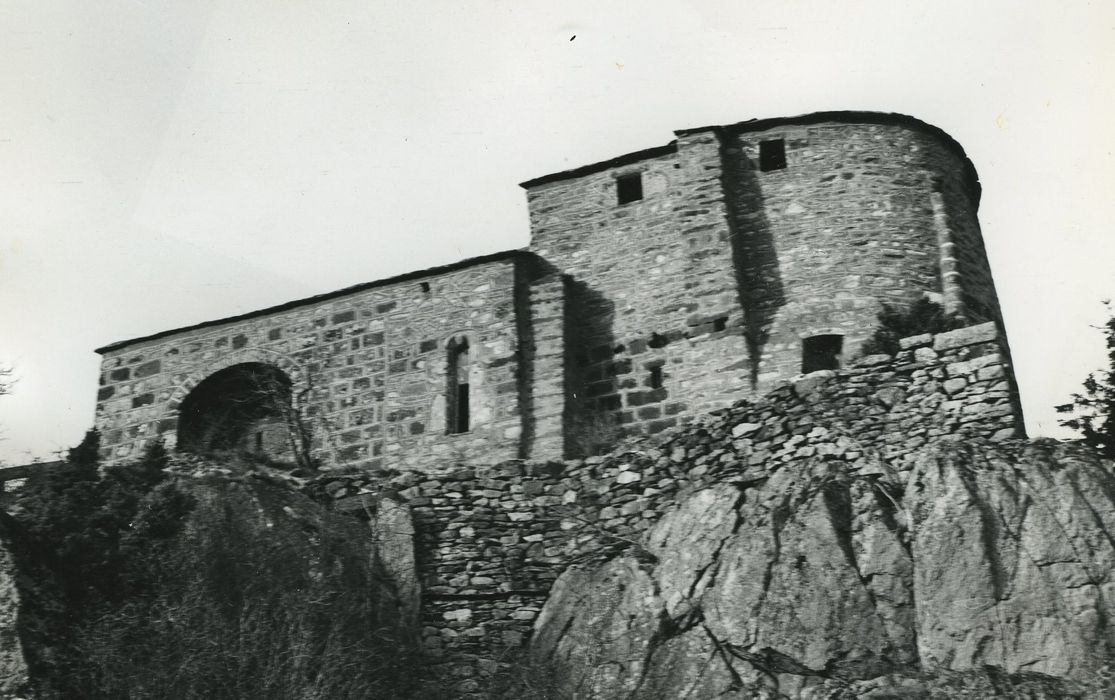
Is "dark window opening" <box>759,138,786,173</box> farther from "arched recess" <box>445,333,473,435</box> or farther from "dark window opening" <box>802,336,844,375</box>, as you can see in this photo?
"arched recess" <box>445,333,473,435</box>

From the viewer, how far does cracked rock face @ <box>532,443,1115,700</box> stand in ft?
41.7

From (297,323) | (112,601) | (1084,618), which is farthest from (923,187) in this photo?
(112,601)

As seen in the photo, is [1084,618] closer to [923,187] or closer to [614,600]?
[614,600]

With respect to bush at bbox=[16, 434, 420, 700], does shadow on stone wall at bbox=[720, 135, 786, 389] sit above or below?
above

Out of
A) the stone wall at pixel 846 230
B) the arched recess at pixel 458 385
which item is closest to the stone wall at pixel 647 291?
the stone wall at pixel 846 230

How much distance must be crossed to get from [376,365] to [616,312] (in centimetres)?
375

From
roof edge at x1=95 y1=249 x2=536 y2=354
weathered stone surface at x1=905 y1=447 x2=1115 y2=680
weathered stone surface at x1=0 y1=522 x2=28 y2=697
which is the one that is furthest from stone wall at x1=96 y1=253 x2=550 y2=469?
weathered stone surface at x1=905 y1=447 x2=1115 y2=680

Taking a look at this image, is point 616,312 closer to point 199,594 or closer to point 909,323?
point 909,323

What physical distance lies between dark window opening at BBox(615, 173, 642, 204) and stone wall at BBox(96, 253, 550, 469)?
1.89m

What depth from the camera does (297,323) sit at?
1988cm

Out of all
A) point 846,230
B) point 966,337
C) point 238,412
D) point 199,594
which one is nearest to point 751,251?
point 846,230

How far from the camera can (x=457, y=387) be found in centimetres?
1844

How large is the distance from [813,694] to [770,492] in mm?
2624

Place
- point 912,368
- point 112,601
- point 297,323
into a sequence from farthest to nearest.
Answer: point 297,323 < point 912,368 < point 112,601
